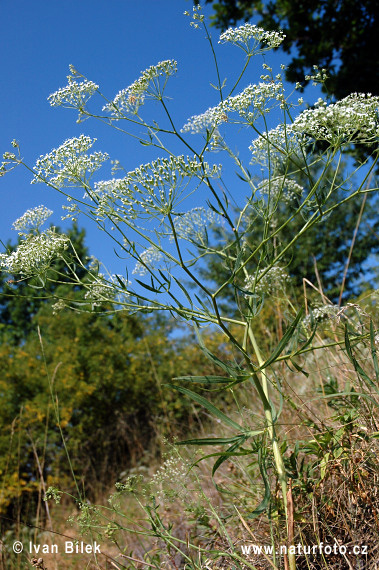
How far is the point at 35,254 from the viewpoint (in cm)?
210

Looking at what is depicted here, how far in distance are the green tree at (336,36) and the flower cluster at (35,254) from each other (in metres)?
6.66

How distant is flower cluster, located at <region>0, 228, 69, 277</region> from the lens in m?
2.09

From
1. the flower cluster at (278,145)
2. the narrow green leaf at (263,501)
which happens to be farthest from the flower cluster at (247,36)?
the narrow green leaf at (263,501)

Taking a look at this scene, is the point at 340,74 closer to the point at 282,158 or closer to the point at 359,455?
the point at 282,158

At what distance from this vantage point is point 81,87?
82.8 inches

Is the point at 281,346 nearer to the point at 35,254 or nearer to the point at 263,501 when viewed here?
the point at 263,501

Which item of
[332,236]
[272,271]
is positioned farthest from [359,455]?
[332,236]

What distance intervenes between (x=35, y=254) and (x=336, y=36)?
8.02 meters

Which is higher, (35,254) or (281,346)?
(35,254)

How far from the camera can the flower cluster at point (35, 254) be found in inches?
82.4

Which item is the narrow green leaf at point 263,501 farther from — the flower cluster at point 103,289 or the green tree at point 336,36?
the green tree at point 336,36

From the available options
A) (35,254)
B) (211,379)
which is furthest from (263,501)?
(35,254)

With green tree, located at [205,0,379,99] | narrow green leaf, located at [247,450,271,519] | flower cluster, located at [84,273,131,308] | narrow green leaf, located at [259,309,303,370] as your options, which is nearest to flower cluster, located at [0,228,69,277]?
flower cluster, located at [84,273,131,308]

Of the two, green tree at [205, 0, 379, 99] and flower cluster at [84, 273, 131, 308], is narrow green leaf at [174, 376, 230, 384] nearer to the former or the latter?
flower cluster at [84, 273, 131, 308]
